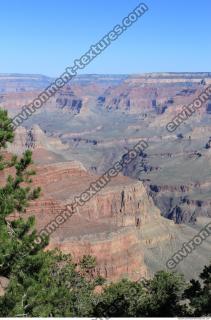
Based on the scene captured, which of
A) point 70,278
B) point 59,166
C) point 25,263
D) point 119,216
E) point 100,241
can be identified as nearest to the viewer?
point 25,263

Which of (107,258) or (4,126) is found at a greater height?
(4,126)

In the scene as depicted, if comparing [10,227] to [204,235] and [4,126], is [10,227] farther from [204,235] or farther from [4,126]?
→ [204,235]

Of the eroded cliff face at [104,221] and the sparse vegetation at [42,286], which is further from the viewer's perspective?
the eroded cliff face at [104,221]

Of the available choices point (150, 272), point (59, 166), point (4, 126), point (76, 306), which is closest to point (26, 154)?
point (4, 126)

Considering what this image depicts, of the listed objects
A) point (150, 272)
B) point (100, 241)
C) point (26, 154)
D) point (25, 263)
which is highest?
point (26, 154)

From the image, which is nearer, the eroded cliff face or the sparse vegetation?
the sparse vegetation

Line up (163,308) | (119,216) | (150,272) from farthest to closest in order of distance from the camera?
(119,216) → (150,272) → (163,308)

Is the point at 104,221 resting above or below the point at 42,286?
below

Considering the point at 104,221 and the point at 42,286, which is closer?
the point at 42,286
